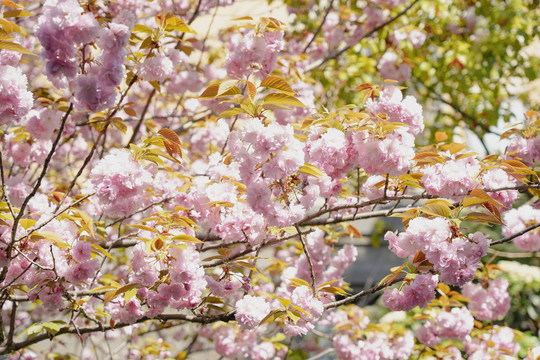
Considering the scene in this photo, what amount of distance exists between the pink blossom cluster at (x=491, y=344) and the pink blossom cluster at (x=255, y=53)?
6.18 ft

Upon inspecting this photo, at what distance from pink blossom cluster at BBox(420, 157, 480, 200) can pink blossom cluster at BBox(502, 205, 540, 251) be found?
95 cm

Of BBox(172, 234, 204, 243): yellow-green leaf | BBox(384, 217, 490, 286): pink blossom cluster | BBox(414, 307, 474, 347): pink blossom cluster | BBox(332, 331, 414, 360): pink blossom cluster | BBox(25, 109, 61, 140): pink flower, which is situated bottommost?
BBox(332, 331, 414, 360): pink blossom cluster

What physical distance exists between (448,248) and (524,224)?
Answer: 1263 mm

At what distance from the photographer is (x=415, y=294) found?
65.4 inches

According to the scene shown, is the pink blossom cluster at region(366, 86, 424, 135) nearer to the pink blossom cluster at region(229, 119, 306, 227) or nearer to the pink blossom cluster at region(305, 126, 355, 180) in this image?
the pink blossom cluster at region(305, 126, 355, 180)

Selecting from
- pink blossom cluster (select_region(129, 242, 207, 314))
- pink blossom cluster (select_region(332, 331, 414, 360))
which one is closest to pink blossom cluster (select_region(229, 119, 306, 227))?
pink blossom cluster (select_region(129, 242, 207, 314))

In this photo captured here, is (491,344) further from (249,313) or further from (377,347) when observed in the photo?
(249,313)

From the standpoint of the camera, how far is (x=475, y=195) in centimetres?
146

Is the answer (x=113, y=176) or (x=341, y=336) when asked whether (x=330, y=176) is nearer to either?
(x=113, y=176)

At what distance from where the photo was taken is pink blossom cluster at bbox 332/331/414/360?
Result: 2701mm

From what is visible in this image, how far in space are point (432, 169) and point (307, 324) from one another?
2.16 feet

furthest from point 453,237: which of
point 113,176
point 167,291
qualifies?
point 113,176

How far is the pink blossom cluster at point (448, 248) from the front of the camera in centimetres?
136

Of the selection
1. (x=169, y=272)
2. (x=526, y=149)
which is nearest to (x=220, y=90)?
(x=169, y=272)
